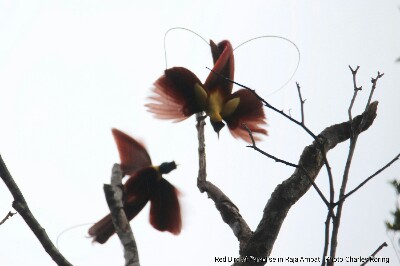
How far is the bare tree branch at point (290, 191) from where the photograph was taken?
1.69 metres

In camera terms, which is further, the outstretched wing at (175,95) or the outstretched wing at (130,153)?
the outstretched wing at (175,95)

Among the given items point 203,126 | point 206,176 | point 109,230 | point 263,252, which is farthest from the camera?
point 203,126

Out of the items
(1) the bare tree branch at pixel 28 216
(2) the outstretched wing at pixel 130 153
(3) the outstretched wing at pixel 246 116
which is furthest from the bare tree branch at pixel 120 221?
(3) the outstretched wing at pixel 246 116

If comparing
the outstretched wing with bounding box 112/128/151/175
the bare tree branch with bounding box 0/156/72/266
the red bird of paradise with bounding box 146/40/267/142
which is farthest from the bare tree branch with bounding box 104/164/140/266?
the red bird of paradise with bounding box 146/40/267/142

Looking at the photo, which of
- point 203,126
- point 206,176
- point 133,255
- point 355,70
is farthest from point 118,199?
point 355,70

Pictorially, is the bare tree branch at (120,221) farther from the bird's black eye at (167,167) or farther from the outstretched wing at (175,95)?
the outstretched wing at (175,95)

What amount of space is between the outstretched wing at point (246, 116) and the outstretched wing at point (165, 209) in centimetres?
42

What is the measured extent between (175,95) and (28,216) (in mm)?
954

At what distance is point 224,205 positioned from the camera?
186 cm

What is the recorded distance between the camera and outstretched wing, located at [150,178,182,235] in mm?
1980

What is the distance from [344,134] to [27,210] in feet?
3.68

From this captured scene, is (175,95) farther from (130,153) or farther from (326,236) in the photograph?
(326,236)

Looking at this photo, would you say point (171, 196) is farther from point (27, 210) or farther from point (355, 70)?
point (355, 70)

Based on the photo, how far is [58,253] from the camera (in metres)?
1.42
